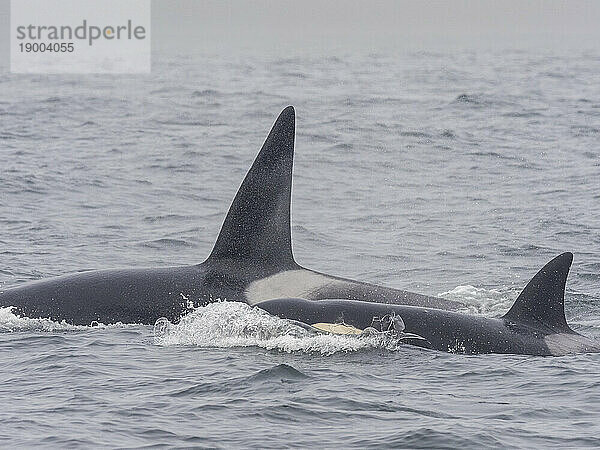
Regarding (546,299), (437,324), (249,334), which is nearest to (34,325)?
(249,334)

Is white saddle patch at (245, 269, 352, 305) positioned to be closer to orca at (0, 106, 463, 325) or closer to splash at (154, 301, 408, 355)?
orca at (0, 106, 463, 325)

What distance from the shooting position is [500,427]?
9.62 m

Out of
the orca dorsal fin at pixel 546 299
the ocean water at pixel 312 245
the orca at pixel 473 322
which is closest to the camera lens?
the ocean water at pixel 312 245

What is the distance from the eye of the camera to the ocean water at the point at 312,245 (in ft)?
32.4

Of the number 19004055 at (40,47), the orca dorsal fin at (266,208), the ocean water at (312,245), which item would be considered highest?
the number 19004055 at (40,47)

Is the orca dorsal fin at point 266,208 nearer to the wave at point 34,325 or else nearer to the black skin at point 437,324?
the black skin at point 437,324

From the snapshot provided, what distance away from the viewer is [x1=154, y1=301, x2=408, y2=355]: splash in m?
11.8

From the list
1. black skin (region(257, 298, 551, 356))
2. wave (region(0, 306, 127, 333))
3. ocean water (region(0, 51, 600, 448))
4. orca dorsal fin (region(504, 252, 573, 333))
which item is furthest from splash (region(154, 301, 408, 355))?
orca dorsal fin (region(504, 252, 573, 333))

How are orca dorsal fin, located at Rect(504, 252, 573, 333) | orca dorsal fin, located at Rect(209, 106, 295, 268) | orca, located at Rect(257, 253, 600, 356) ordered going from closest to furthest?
orca dorsal fin, located at Rect(504, 252, 573, 333) < orca, located at Rect(257, 253, 600, 356) < orca dorsal fin, located at Rect(209, 106, 295, 268)

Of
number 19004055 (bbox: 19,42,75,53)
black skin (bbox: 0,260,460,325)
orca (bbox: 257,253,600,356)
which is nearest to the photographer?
orca (bbox: 257,253,600,356)

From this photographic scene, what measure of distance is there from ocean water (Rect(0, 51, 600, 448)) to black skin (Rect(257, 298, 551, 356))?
225 mm

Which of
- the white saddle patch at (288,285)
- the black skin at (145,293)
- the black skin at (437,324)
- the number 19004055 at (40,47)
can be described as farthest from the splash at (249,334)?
the number 19004055 at (40,47)

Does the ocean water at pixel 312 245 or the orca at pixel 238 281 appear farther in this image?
the orca at pixel 238 281

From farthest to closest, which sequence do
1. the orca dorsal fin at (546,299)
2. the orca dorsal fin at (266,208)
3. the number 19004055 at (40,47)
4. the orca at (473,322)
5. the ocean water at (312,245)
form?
the number 19004055 at (40,47)
the orca dorsal fin at (266,208)
the orca at (473,322)
the orca dorsal fin at (546,299)
the ocean water at (312,245)
